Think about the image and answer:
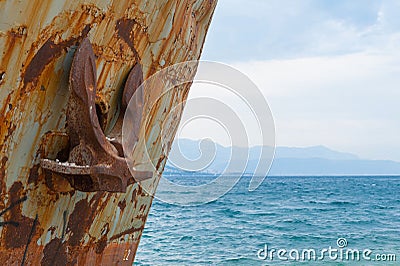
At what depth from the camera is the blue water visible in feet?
60.2

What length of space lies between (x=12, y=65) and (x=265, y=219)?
2982 centimetres

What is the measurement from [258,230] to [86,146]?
80.8 ft

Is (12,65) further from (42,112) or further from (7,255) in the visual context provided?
(7,255)

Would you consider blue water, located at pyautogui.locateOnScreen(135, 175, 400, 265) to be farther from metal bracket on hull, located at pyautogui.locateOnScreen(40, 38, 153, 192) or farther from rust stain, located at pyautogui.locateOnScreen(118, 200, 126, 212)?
metal bracket on hull, located at pyautogui.locateOnScreen(40, 38, 153, 192)

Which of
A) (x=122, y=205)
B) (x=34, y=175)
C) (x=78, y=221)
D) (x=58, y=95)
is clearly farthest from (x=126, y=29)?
(x=122, y=205)

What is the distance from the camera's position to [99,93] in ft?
6.38

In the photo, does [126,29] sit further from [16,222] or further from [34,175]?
[16,222]

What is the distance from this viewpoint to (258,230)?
25.8 meters

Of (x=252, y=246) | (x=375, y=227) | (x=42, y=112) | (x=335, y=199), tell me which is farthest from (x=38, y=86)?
(x=335, y=199)

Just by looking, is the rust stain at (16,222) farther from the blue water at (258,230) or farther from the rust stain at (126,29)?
the blue water at (258,230)

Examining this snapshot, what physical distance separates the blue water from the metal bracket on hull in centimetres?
1507

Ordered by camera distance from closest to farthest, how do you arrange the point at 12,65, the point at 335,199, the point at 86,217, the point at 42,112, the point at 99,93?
the point at 12,65
the point at 42,112
the point at 99,93
the point at 86,217
the point at 335,199

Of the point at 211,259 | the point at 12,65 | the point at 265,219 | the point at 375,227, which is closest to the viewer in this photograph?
the point at 12,65

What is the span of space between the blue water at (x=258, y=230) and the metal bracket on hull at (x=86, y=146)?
15071 millimetres
